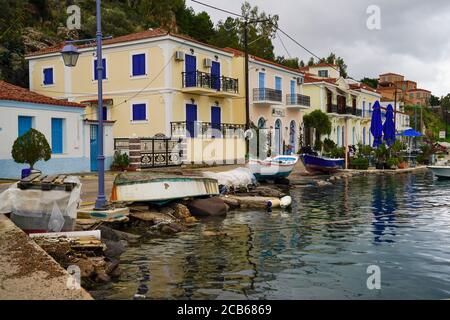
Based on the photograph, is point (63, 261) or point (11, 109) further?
point (11, 109)

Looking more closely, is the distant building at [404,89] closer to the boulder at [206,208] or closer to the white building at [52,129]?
the white building at [52,129]

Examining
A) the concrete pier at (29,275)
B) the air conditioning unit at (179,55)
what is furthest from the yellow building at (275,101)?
the concrete pier at (29,275)

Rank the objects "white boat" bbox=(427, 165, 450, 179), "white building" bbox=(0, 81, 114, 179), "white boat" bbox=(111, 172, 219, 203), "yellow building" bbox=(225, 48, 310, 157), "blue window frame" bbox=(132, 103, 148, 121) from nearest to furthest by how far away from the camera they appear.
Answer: "white boat" bbox=(111, 172, 219, 203) → "white building" bbox=(0, 81, 114, 179) → "white boat" bbox=(427, 165, 450, 179) → "blue window frame" bbox=(132, 103, 148, 121) → "yellow building" bbox=(225, 48, 310, 157)

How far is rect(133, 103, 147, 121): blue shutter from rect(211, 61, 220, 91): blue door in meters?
4.91

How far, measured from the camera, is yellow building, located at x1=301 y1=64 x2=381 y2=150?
51.4 meters

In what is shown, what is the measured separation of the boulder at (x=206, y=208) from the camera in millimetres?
16250

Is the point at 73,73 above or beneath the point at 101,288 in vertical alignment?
above

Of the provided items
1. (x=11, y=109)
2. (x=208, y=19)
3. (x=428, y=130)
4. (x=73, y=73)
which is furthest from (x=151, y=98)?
(x=428, y=130)

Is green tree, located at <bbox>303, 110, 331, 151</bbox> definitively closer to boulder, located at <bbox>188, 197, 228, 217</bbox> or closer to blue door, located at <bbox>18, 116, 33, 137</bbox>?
blue door, located at <bbox>18, 116, 33, 137</bbox>

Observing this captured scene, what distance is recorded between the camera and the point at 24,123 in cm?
2238

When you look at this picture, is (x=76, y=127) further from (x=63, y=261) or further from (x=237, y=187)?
(x=63, y=261)

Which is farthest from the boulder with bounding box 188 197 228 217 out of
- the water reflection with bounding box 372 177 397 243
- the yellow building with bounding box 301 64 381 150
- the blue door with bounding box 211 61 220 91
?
the yellow building with bounding box 301 64 381 150

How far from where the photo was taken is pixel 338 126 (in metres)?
56.7

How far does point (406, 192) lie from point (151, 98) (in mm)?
16248
